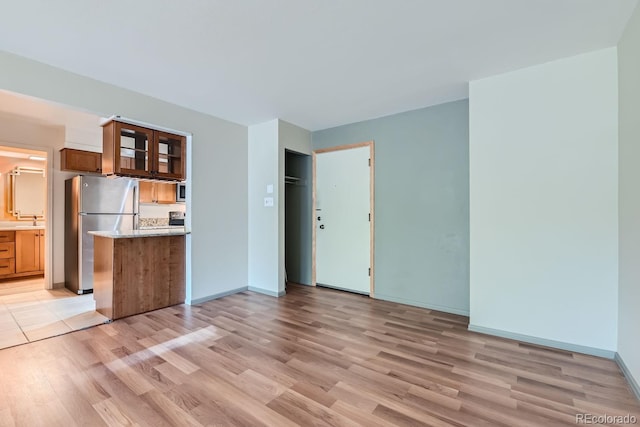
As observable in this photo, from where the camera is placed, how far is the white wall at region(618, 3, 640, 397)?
1872 millimetres

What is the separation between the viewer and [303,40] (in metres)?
2.18

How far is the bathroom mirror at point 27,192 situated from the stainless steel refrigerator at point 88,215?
5.32ft

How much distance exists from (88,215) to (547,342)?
5.89m

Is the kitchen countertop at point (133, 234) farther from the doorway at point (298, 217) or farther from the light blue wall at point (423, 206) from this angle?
the light blue wall at point (423, 206)

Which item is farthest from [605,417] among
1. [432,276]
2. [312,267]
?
[312,267]

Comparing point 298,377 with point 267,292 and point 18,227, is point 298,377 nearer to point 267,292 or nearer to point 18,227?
point 267,292

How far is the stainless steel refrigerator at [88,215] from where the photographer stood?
13.9ft

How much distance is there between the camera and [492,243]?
2.74 m

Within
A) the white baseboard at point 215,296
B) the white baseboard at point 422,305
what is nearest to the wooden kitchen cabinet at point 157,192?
the white baseboard at point 215,296

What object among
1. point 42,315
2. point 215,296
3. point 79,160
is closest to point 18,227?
point 79,160

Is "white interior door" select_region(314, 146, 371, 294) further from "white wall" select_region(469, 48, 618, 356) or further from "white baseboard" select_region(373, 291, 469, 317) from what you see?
"white wall" select_region(469, 48, 618, 356)

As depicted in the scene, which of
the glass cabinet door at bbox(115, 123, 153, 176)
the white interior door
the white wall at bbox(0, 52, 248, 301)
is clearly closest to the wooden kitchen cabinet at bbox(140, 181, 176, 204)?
the white wall at bbox(0, 52, 248, 301)

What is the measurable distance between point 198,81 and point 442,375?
338 cm

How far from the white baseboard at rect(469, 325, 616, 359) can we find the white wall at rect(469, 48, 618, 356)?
0.01m
